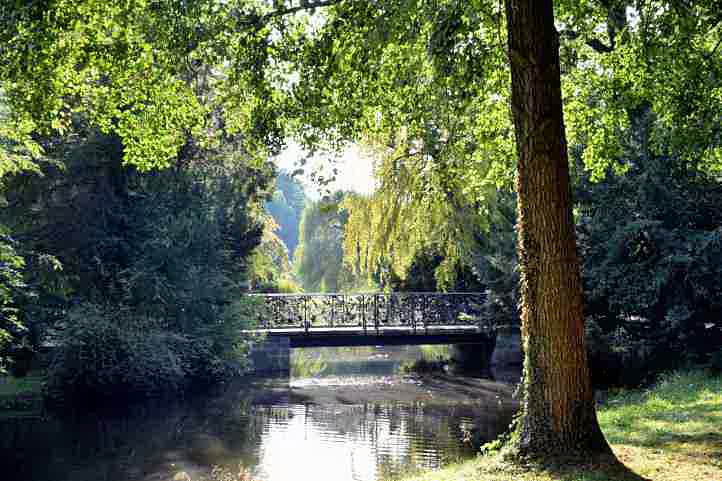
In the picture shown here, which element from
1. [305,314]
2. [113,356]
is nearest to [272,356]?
[305,314]

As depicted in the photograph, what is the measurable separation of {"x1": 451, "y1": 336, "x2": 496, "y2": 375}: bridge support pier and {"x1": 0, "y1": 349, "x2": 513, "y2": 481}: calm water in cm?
497

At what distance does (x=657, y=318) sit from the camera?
54.2 ft

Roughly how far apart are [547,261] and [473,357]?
19.7 metres

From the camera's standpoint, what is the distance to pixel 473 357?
85.1ft

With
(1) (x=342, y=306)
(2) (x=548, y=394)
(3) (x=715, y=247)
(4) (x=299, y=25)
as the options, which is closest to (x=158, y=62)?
(4) (x=299, y=25)

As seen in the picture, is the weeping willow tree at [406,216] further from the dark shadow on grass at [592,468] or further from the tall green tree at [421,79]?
the dark shadow on grass at [592,468]

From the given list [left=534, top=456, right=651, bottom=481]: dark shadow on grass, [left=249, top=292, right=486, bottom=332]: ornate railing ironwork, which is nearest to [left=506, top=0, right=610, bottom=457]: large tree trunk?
[left=534, top=456, right=651, bottom=481]: dark shadow on grass

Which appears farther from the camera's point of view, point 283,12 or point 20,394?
point 20,394

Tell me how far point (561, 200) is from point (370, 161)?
13.3 meters

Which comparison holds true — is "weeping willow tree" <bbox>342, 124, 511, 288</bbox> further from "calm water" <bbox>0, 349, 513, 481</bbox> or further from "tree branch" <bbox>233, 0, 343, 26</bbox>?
"tree branch" <bbox>233, 0, 343, 26</bbox>

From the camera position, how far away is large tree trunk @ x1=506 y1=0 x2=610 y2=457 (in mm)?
6676

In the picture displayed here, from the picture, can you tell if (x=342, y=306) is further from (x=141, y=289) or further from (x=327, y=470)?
(x=327, y=470)

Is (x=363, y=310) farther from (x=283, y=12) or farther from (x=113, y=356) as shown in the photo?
(x=283, y=12)

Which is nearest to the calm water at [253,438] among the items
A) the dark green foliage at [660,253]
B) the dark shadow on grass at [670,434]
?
the dark shadow on grass at [670,434]
